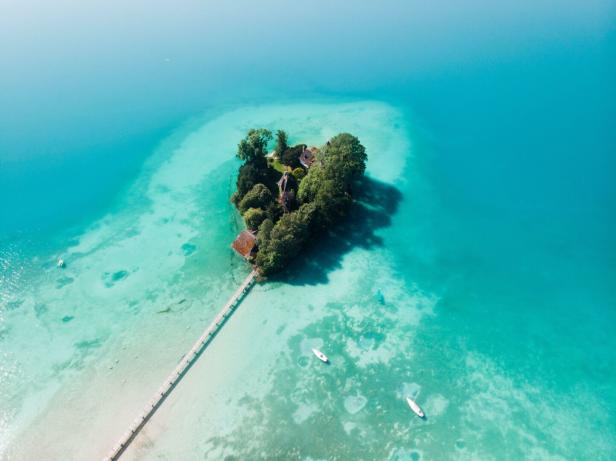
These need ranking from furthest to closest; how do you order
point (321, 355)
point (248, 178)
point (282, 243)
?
1. point (248, 178)
2. point (282, 243)
3. point (321, 355)

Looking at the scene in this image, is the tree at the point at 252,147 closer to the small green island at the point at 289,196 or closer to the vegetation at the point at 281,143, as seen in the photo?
the small green island at the point at 289,196

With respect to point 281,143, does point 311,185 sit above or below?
below

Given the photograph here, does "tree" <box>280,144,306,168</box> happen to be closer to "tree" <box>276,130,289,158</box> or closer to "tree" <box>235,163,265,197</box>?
"tree" <box>276,130,289,158</box>

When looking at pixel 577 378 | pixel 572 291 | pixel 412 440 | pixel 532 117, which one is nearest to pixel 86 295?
pixel 412 440

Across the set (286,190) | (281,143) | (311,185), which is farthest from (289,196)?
(281,143)

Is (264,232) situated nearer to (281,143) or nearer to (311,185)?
(311,185)

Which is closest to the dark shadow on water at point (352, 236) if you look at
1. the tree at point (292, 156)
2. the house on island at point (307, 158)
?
the house on island at point (307, 158)

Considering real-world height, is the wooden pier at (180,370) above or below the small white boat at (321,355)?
below

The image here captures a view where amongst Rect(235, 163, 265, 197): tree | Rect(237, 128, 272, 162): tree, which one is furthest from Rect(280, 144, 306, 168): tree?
Rect(235, 163, 265, 197): tree
